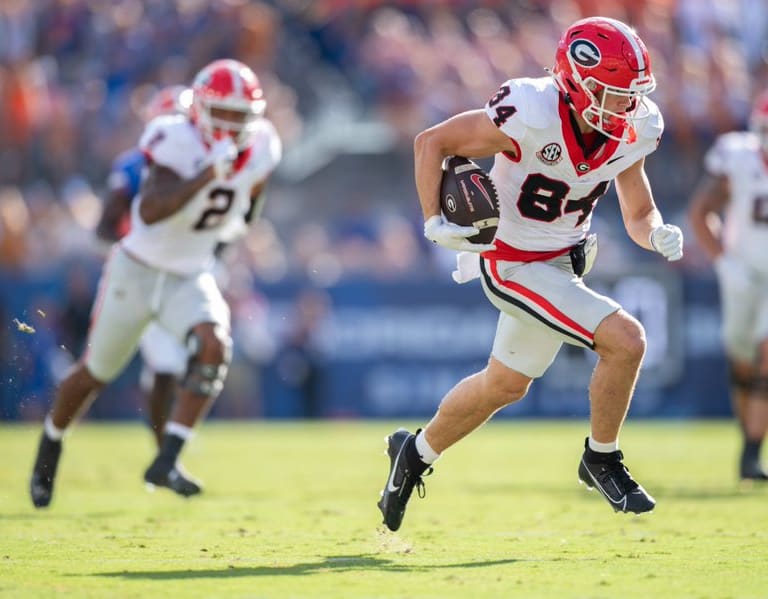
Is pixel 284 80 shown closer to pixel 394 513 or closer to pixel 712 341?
pixel 712 341

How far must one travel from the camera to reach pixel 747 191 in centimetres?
937

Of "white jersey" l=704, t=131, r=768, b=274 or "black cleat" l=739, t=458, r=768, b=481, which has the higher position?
"white jersey" l=704, t=131, r=768, b=274

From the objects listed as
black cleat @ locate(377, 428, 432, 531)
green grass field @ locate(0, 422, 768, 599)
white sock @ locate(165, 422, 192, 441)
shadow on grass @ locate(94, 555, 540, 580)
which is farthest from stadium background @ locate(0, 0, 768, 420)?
shadow on grass @ locate(94, 555, 540, 580)

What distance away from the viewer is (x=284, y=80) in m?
16.4

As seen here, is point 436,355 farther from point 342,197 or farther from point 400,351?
point 342,197

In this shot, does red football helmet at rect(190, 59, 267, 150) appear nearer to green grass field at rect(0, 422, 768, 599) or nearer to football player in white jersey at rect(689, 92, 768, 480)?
green grass field at rect(0, 422, 768, 599)

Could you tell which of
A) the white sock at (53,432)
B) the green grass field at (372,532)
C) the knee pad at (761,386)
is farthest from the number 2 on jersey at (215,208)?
the knee pad at (761,386)

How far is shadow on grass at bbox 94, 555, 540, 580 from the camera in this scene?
4.91m

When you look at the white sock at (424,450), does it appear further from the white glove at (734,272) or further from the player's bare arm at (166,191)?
the white glove at (734,272)

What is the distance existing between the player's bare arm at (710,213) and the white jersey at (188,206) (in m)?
2.91

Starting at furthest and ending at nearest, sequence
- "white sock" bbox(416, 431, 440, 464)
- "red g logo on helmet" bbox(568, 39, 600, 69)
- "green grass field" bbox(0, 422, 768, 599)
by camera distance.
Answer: "white sock" bbox(416, 431, 440, 464) < "red g logo on helmet" bbox(568, 39, 600, 69) < "green grass field" bbox(0, 422, 768, 599)

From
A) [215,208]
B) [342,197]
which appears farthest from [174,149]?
[342,197]

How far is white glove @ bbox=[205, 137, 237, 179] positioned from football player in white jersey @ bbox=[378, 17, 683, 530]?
1918 mm

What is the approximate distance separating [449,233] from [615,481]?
1153 mm
